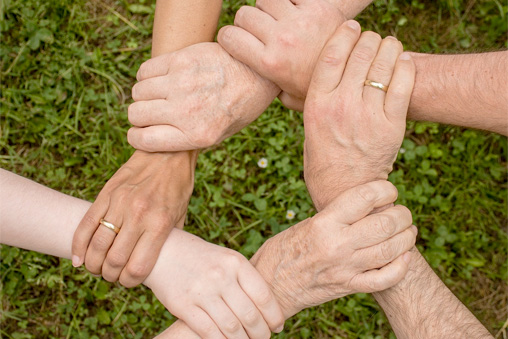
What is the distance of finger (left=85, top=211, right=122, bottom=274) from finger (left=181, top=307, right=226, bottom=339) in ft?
1.45

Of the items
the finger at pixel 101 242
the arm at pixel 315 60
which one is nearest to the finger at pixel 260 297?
the finger at pixel 101 242

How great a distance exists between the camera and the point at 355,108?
205cm

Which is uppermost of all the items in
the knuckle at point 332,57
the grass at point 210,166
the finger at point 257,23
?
the finger at point 257,23

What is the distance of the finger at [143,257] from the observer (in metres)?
2.15

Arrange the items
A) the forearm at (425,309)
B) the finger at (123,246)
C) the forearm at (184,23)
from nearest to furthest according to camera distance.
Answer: the forearm at (425,309) < the finger at (123,246) < the forearm at (184,23)

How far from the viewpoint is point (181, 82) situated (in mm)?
2283

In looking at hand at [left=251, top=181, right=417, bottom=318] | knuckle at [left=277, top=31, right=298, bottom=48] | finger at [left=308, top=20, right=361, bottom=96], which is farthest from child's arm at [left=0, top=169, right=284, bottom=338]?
knuckle at [left=277, top=31, right=298, bottom=48]

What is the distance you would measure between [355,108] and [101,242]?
1.16 metres

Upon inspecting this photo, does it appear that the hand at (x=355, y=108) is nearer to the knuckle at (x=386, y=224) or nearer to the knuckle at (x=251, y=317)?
the knuckle at (x=386, y=224)

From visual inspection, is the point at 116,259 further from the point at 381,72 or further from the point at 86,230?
the point at 381,72

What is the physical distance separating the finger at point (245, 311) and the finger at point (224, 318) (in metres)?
0.02

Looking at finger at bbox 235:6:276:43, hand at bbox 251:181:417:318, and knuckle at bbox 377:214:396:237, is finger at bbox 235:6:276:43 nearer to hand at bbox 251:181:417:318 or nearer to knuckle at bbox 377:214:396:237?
hand at bbox 251:181:417:318

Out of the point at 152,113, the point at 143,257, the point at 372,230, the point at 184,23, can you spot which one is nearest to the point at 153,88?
the point at 152,113

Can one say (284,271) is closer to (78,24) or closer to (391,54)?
(391,54)
